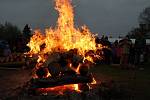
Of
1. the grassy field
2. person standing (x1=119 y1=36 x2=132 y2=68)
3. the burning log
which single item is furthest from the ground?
person standing (x1=119 y1=36 x2=132 y2=68)

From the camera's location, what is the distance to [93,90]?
13.1 metres

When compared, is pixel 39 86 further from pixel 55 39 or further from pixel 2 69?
pixel 2 69

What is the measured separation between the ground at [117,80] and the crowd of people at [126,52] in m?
1.78

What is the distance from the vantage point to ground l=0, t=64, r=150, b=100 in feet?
46.8

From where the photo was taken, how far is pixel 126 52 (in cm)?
2358

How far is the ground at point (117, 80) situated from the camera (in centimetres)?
1427

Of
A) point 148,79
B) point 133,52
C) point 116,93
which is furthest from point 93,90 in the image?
point 133,52

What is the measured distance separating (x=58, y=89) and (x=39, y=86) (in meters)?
0.72

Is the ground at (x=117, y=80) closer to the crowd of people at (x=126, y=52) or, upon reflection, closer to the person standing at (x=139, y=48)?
the crowd of people at (x=126, y=52)

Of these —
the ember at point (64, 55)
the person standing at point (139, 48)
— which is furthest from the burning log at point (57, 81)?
the person standing at point (139, 48)

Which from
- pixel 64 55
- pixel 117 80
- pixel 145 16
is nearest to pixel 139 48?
pixel 117 80

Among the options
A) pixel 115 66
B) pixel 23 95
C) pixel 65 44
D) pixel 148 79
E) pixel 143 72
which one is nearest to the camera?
pixel 23 95

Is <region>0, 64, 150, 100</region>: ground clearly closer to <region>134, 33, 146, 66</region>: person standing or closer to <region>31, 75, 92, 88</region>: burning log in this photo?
<region>31, 75, 92, 88</region>: burning log

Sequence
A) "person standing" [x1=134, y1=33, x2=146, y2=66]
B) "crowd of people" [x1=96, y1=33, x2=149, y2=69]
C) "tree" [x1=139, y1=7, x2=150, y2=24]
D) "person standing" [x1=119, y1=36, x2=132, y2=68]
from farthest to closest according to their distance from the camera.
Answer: "tree" [x1=139, y1=7, x2=150, y2=24]
"person standing" [x1=134, y1=33, x2=146, y2=66]
"crowd of people" [x1=96, y1=33, x2=149, y2=69]
"person standing" [x1=119, y1=36, x2=132, y2=68]
